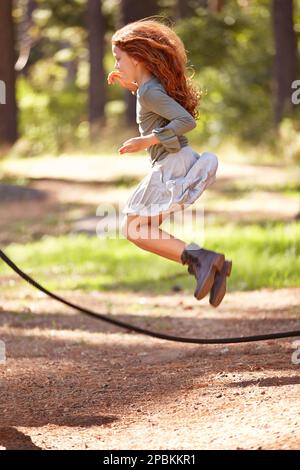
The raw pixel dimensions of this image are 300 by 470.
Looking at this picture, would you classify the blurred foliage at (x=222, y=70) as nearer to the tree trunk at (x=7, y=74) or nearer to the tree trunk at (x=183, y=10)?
the tree trunk at (x=183, y=10)

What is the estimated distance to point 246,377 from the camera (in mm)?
5863

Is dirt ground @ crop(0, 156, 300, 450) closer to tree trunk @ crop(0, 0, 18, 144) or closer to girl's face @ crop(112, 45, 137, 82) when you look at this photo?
girl's face @ crop(112, 45, 137, 82)

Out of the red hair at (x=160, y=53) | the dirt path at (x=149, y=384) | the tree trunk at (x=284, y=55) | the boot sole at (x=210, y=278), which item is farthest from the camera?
the tree trunk at (x=284, y=55)

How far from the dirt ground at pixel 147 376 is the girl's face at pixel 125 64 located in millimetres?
1907

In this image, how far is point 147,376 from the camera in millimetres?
6383

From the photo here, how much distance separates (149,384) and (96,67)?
24935 mm

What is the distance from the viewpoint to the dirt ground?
15.9ft

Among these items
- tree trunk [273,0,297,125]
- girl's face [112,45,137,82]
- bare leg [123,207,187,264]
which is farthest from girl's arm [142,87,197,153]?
tree trunk [273,0,297,125]

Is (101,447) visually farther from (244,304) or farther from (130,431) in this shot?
(244,304)

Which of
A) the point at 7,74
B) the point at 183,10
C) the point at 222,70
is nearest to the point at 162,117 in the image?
the point at 7,74

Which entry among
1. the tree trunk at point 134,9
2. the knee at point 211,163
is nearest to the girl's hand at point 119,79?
the knee at point 211,163

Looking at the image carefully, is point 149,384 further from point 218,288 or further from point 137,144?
point 137,144

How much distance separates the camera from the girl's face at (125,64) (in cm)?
595
